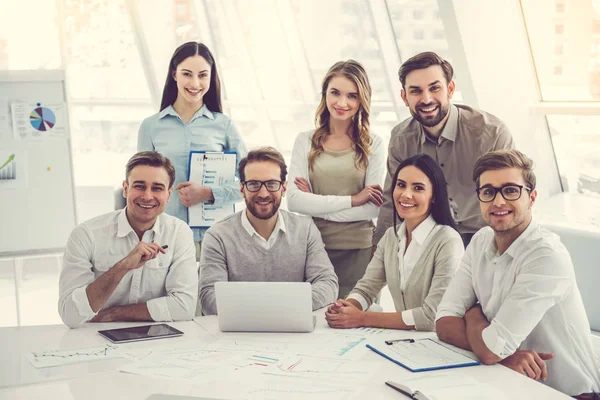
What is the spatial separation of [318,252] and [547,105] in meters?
2.58

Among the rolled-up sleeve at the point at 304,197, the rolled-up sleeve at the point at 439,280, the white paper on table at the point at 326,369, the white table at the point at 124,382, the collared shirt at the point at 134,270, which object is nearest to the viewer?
the white table at the point at 124,382

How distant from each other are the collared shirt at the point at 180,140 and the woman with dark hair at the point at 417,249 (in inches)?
37.0

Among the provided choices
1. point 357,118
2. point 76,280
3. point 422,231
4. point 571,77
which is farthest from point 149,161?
point 571,77

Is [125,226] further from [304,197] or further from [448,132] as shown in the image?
[448,132]

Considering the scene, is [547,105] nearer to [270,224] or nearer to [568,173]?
[568,173]

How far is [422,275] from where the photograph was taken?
2680mm

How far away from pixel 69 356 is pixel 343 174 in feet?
5.13

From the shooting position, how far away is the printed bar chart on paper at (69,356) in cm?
209

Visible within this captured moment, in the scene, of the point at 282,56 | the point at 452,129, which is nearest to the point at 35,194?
the point at 452,129

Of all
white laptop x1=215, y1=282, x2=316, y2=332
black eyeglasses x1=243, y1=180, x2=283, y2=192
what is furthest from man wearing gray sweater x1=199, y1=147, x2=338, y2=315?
white laptop x1=215, y1=282, x2=316, y2=332

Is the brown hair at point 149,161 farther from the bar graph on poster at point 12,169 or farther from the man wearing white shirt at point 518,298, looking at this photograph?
the bar graph on poster at point 12,169

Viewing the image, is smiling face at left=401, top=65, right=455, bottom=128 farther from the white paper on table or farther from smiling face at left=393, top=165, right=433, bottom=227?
the white paper on table

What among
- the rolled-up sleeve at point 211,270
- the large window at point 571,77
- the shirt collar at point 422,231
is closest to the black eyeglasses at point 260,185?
the rolled-up sleeve at point 211,270

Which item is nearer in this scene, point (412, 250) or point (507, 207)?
point (507, 207)
